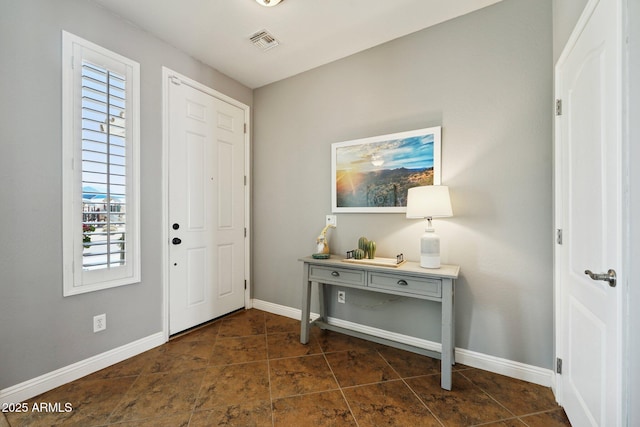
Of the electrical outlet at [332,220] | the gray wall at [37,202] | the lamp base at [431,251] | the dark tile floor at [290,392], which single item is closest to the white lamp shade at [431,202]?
the lamp base at [431,251]

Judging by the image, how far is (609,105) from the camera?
103cm

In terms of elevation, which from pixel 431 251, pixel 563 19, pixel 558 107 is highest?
pixel 563 19

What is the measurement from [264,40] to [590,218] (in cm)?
263

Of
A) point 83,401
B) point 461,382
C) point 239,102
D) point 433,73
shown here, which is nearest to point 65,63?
point 239,102

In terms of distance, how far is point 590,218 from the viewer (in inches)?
46.9

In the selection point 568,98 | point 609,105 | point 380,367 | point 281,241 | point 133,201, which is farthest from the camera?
point 281,241

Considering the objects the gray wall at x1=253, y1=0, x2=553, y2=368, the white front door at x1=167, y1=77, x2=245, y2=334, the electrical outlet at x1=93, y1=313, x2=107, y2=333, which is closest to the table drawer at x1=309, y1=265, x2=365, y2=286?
the gray wall at x1=253, y1=0, x2=553, y2=368

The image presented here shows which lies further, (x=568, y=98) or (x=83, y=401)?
(x=83, y=401)

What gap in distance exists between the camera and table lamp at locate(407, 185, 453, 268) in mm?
1816

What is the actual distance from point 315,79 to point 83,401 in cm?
319

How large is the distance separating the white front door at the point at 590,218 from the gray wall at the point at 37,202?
2.94 m

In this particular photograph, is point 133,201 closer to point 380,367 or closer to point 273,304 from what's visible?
point 273,304

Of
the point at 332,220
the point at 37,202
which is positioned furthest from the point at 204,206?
the point at 332,220
